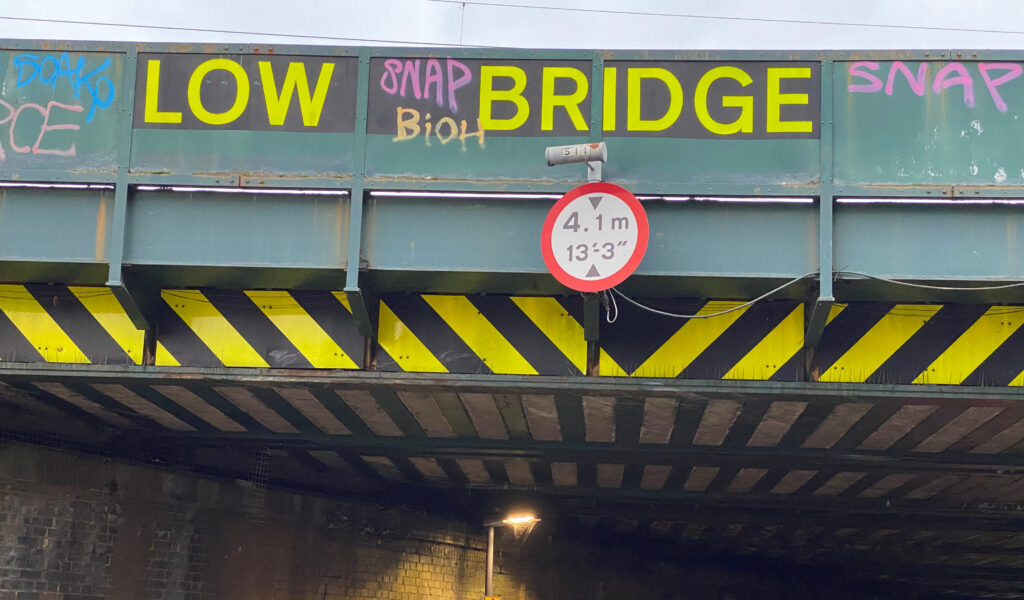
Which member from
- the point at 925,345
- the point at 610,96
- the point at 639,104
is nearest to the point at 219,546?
the point at 610,96

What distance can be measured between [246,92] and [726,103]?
414 cm

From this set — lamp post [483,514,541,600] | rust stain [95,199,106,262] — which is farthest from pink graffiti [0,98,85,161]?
lamp post [483,514,541,600]

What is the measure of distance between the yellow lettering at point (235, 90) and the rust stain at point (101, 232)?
113cm

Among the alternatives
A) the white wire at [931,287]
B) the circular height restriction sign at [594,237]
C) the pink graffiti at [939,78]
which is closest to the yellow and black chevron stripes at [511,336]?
the white wire at [931,287]

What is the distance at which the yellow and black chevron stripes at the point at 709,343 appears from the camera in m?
10.5

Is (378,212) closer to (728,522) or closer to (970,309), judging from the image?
(970,309)

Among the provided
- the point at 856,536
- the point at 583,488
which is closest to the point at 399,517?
the point at 583,488

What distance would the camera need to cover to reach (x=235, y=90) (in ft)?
33.5

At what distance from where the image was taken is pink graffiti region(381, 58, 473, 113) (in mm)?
10141

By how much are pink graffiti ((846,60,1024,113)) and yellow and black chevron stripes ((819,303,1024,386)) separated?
185cm

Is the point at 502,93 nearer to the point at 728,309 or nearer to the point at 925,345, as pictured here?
the point at 728,309

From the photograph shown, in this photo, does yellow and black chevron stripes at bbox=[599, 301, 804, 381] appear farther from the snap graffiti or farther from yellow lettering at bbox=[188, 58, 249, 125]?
yellow lettering at bbox=[188, 58, 249, 125]

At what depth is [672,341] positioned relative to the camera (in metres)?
10.6

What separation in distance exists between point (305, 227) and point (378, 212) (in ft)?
2.10
